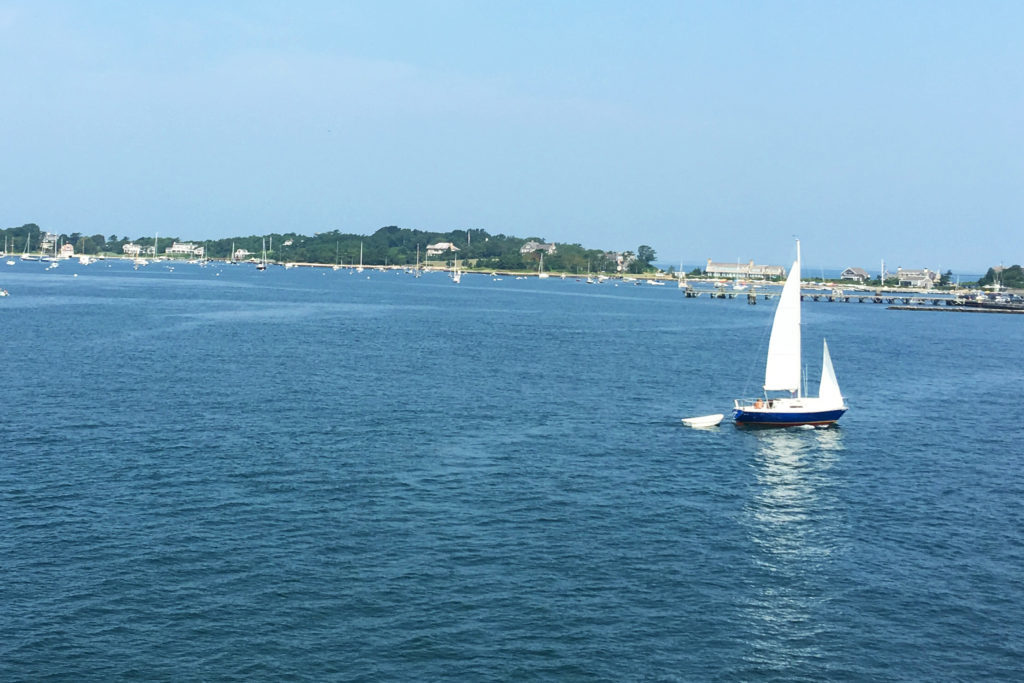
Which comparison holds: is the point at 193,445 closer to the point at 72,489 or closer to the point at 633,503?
the point at 72,489

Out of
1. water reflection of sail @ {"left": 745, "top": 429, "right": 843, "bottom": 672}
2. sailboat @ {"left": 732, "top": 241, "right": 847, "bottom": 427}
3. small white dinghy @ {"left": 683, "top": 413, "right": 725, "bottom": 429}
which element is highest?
sailboat @ {"left": 732, "top": 241, "right": 847, "bottom": 427}

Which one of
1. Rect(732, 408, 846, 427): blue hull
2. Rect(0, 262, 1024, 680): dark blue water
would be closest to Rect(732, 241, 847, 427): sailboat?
Rect(732, 408, 846, 427): blue hull

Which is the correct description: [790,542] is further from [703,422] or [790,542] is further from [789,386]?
[789,386]

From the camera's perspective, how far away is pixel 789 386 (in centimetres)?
9225

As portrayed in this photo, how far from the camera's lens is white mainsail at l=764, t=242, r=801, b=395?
9181cm

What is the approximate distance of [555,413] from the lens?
91812 mm

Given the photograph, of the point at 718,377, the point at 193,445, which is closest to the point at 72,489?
the point at 193,445

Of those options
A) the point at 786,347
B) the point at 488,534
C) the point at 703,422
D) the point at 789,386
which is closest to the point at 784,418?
the point at 789,386

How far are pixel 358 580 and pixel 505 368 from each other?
76.5 m

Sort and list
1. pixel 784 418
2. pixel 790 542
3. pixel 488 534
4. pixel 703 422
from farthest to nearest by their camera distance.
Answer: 1. pixel 784 418
2. pixel 703 422
3. pixel 790 542
4. pixel 488 534

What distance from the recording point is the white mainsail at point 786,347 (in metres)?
91.8

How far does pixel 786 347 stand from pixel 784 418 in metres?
7.64

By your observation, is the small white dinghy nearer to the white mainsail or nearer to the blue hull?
the blue hull

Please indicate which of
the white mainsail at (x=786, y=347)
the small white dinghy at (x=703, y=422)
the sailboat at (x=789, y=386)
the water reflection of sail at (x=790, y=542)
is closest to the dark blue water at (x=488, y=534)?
the water reflection of sail at (x=790, y=542)
